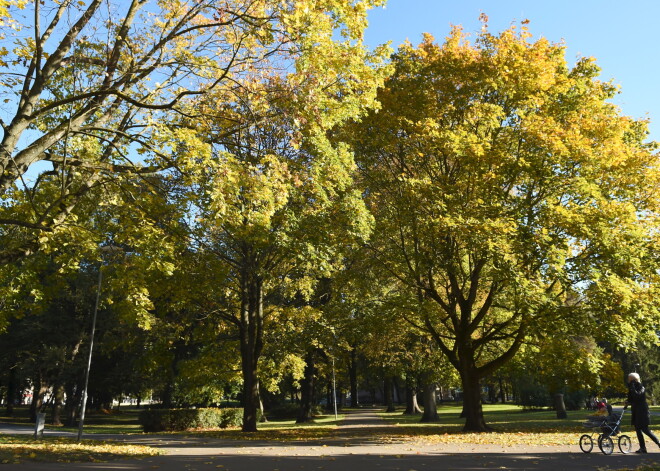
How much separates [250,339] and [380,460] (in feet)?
40.5

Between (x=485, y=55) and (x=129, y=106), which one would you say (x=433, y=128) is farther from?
(x=129, y=106)

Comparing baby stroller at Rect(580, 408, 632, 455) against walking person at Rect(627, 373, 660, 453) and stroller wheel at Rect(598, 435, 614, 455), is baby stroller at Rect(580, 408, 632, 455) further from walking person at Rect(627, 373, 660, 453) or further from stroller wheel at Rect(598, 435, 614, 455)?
walking person at Rect(627, 373, 660, 453)

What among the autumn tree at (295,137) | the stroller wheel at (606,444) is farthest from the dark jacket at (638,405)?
the autumn tree at (295,137)

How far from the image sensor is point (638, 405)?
38.3 ft

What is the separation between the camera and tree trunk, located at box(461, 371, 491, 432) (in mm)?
20250

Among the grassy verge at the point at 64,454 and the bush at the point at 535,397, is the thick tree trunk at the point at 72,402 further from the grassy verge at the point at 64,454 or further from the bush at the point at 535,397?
the bush at the point at 535,397

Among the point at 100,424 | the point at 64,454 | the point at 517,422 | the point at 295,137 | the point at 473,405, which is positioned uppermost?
the point at 295,137

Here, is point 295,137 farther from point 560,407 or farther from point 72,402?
point 72,402

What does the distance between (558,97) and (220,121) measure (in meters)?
12.6

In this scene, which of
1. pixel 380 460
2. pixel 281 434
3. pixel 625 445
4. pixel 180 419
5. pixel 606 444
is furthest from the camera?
pixel 180 419

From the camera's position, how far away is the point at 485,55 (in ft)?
61.8

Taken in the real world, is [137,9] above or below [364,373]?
above

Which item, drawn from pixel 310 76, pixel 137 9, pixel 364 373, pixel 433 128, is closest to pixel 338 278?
pixel 433 128

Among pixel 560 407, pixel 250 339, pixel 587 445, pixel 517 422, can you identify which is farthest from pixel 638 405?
pixel 560 407
